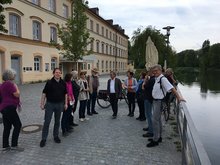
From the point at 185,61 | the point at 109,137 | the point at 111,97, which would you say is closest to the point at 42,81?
the point at 111,97

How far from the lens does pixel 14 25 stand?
2059cm

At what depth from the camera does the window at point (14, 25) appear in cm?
2005

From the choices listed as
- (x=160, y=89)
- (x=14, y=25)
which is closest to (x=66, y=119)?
(x=160, y=89)

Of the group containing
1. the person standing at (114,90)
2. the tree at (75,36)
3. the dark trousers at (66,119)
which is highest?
the tree at (75,36)

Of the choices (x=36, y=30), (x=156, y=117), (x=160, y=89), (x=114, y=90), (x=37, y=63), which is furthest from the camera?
(x=37, y=63)

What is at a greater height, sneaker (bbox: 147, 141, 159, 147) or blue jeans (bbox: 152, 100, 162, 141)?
blue jeans (bbox: 152, 100, 162, 141)

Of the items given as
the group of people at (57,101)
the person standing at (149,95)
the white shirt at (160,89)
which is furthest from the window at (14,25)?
the white shirt at (160,89)

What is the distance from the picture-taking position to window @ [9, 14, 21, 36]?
2005cm

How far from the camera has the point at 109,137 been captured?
6051 millimetres

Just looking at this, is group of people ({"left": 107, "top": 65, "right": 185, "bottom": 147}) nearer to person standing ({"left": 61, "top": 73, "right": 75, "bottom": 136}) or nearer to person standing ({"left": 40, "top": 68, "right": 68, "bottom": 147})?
person standing ({"left": 61, "top": 73, "right": 75, "bottom": 136})

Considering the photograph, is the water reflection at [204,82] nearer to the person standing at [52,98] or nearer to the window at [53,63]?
the window at [53,63]

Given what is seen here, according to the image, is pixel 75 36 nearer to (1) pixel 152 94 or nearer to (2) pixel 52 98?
(2) pixel 52 98

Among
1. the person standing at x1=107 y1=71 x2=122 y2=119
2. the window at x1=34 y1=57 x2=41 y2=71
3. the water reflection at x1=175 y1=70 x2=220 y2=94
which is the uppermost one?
the window at x1=34 y1=57 x2=41 y2=71

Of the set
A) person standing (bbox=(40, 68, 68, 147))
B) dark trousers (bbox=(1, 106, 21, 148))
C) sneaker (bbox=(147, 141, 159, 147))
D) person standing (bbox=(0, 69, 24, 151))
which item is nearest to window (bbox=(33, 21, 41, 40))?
person standing (bbox=(40, 68, 68, 147))
